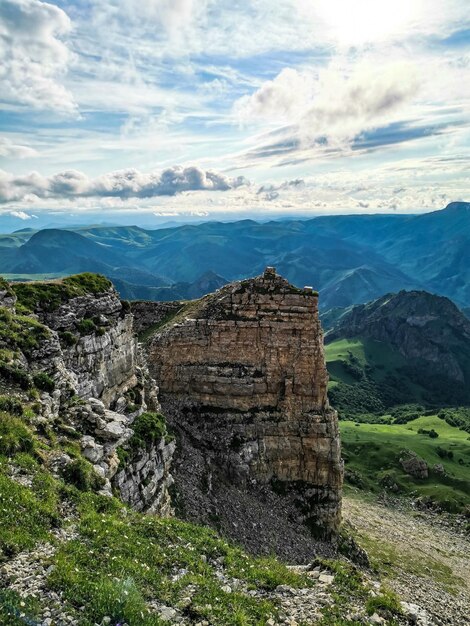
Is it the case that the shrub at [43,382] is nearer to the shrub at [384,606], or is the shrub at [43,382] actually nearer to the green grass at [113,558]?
the green grass at [113,558]

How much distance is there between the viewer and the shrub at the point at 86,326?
36441mm

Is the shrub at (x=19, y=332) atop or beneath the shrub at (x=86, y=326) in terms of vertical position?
atop

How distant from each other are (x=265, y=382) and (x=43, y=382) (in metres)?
39.1

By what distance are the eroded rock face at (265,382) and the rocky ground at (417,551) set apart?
1126cm

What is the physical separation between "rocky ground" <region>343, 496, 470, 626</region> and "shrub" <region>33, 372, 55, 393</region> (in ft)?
104

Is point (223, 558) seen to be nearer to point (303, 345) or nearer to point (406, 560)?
point (303, 345)

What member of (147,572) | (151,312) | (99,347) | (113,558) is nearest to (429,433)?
(151,312)

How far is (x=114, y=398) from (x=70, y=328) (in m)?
7.61

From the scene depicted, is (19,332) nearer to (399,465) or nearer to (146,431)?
(146,431)

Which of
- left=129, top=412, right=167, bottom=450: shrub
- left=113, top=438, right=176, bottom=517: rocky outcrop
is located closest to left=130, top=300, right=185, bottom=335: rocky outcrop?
left=129, top=412, right=167, bottom=450: shrub

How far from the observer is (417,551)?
7119 centimetres

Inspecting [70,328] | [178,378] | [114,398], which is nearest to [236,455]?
[178,378]

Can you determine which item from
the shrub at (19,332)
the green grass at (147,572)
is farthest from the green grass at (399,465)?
the shrub at (19,332)

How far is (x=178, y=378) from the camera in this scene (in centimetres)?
6219
